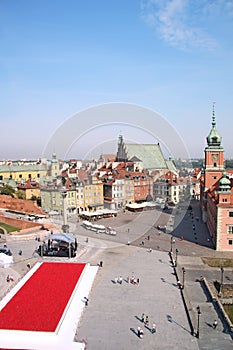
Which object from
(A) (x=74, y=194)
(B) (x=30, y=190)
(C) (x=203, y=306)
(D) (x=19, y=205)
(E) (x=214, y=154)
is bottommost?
(C) (x=203, y=306)

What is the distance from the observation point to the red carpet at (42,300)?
20.4 m

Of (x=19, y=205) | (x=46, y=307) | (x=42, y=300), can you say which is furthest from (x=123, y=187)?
(x=46, y=307)

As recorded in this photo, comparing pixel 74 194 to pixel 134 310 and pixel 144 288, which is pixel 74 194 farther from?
pixel 134 310

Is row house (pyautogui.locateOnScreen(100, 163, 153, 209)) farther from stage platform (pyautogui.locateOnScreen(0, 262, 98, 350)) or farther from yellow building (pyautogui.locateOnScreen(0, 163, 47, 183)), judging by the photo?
stage platform (pyautogui.locateOnScreen(0, 262, 98, 350))

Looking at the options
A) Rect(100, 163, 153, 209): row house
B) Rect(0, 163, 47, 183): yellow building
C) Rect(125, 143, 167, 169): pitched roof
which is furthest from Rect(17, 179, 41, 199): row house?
Rect(125, 143, 167, 169): pitched roof

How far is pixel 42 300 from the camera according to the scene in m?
23.6

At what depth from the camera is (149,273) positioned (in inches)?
1198

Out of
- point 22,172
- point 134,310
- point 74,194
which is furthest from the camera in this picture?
point 22,172

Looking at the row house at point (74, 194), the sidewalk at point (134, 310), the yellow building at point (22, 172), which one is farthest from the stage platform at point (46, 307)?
the yellow building at point (22, 172)

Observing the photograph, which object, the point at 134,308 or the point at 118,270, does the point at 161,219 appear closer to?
the point at 118,270

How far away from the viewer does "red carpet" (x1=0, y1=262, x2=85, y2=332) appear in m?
20.4

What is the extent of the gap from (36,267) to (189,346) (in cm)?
1706

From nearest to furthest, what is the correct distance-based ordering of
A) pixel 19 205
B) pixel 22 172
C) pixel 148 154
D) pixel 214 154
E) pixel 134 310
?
pixel 134 310
pixel 214 154
pixel 19 205
pixel 148 154
pixel 22 172

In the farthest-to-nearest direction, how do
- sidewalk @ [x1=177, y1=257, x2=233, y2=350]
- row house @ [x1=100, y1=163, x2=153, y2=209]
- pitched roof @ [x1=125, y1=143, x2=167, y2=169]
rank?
pitched roof @ [x1=125, y1=143, x2=167, y2=169], row house @ [x1=100, y1=163, x2=153, y2=209], sidewalk @ [x1=177, y1=257, x2=233, y2=350]
